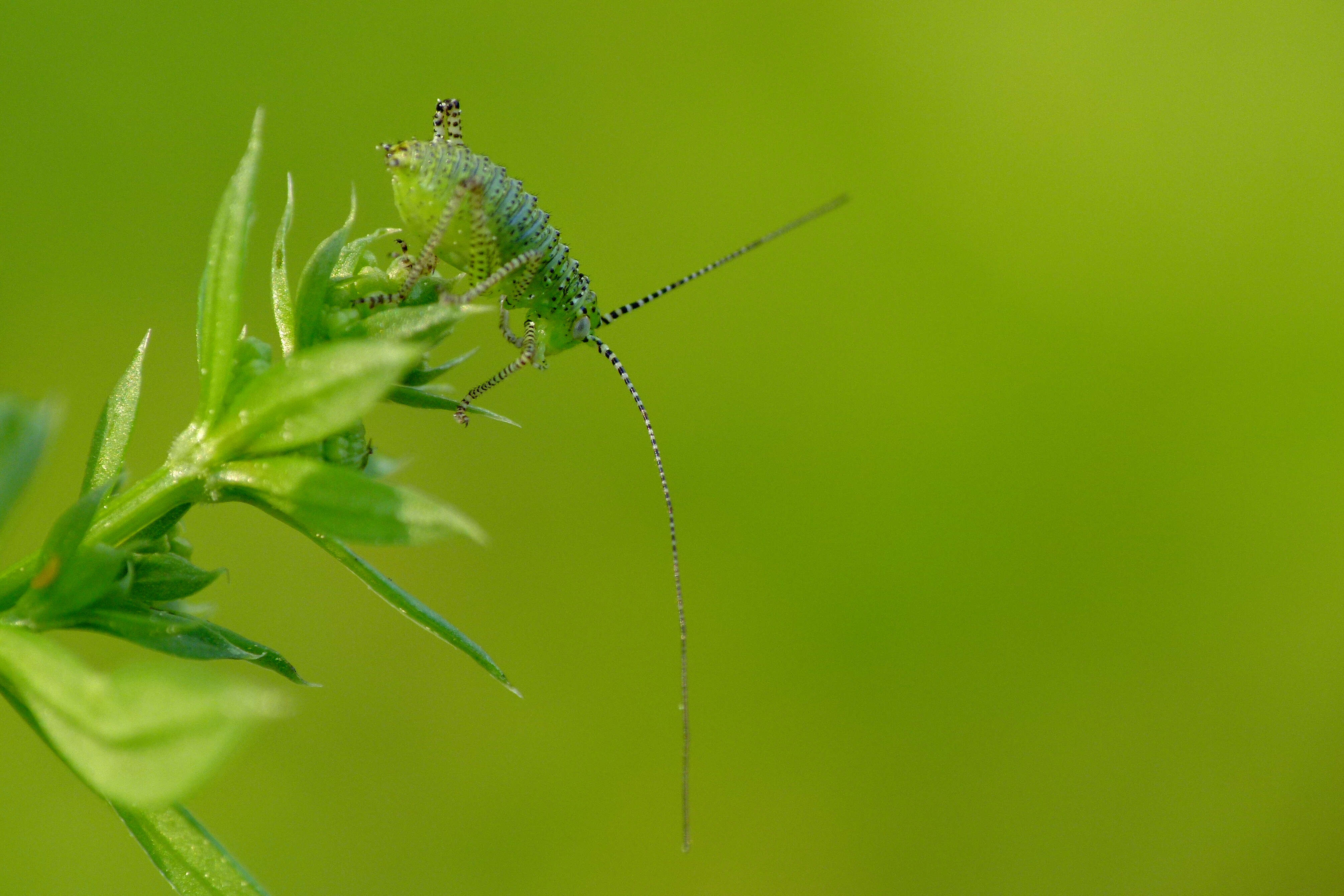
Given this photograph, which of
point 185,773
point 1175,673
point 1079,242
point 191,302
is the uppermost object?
point 191,302

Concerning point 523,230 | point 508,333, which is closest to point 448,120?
point 523,230

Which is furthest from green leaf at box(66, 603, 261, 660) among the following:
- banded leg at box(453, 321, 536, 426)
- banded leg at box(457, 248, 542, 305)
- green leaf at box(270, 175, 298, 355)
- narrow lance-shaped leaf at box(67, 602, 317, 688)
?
banded leg at box(457, 248, 542, 305)

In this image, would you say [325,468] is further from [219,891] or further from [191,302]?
[191,302]

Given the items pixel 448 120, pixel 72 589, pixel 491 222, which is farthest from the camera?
pixel 448 120

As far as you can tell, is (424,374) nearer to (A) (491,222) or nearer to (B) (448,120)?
(A) (491,222)

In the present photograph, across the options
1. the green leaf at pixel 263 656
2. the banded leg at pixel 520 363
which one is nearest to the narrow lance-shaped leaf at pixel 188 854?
the green leaf at pixel 263 656

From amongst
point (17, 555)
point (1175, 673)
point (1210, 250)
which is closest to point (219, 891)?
point (17, 555)
